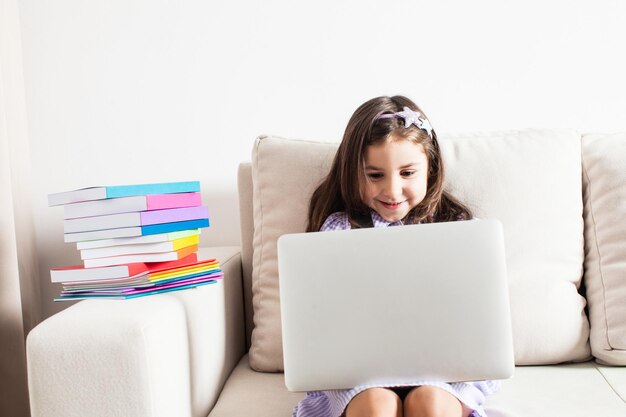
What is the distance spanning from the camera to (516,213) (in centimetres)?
146

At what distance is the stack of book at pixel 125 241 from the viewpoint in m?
1.27

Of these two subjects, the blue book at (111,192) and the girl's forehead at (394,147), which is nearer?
the blue book at (111,192)

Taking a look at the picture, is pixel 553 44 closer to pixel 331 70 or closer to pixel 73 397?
pixel 331 70

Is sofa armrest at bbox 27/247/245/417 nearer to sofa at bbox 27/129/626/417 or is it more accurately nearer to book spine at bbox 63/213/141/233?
sofa at bbox 27/129/626/417

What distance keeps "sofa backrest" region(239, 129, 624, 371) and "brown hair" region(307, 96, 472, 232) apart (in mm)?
43

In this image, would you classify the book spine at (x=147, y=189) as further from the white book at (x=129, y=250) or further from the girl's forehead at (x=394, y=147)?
the girl's forehead at (x=394, y=147)

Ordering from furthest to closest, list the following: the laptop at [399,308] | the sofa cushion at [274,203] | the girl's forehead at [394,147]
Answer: the sofa cushion at [274,203] < the girl's forehead at [394,147] < the laptop at [399,308]

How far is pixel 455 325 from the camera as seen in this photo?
101 centimetres

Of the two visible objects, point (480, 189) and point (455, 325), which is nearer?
point (455, 325)

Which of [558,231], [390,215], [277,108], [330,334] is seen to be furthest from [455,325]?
[277,108]

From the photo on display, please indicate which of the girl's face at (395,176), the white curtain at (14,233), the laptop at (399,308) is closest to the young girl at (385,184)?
the girl's face at (395,176)

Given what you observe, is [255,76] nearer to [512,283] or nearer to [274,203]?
[274,203]

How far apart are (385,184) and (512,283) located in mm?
359

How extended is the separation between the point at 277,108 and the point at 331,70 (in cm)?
18
